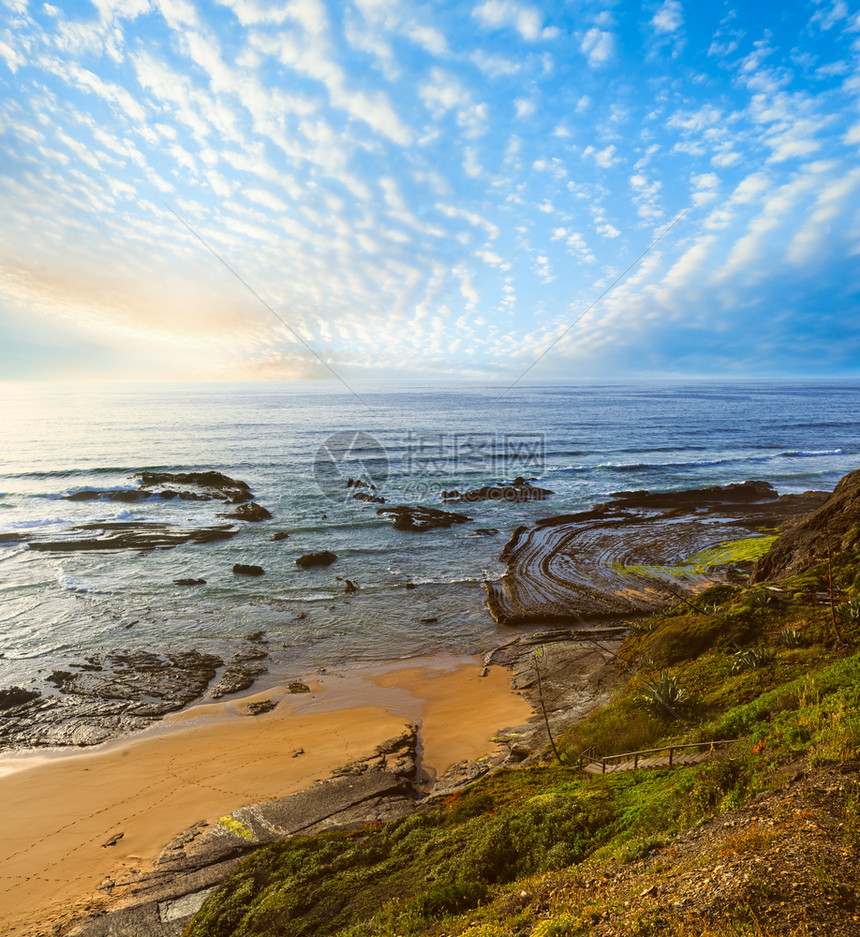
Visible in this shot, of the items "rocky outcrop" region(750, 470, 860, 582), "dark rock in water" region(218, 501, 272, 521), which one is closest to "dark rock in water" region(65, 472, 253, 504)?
"dark rock in water" region(218, 501, 272, 521)

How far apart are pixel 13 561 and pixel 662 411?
108 m

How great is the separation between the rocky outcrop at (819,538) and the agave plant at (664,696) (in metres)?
8.06

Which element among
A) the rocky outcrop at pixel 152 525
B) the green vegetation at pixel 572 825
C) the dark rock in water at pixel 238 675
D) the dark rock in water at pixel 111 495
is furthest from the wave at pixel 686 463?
the green vegetation at pixel 572 825

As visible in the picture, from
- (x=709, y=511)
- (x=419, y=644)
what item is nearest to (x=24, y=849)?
(x=419, y=644)

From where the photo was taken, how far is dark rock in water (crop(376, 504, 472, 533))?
31.8 metres

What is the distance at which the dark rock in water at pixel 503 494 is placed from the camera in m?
37.8

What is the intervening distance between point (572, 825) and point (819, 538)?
13923mm

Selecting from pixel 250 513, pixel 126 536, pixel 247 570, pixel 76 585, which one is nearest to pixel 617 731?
pixel 247 570

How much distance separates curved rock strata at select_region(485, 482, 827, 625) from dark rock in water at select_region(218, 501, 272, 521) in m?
18.0

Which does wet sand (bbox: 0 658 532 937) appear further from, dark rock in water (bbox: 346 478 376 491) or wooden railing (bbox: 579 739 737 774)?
dark rock in water (bbox: 346 478 376 491)

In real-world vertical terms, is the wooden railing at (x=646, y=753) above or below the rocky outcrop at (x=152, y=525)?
above

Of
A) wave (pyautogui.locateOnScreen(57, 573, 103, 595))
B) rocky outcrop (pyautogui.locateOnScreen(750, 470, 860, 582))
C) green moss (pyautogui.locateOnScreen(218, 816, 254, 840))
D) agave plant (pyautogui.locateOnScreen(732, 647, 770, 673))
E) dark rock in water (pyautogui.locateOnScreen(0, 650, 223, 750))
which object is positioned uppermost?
rocky outcrop (pyautogui.locateOnScreen(750, 470, 860, 582))

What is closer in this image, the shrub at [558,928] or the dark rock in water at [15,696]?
the shrub at [558,928]

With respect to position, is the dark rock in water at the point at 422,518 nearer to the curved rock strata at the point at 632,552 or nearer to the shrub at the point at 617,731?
the curved rock strata at the point at 632,552
